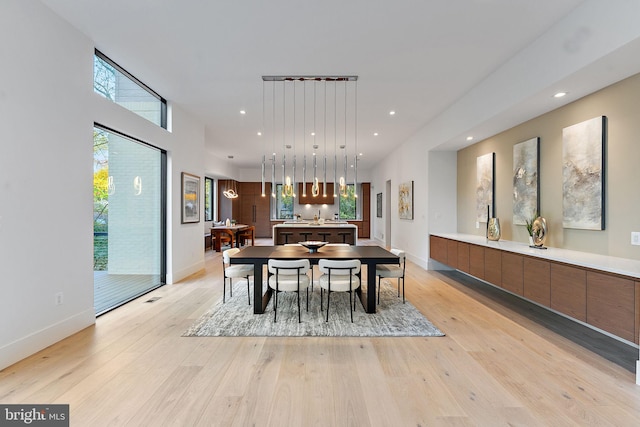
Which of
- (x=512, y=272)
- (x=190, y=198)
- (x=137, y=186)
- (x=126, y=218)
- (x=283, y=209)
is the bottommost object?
(x=512, y=272)

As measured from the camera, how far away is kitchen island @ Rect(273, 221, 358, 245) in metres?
7.74

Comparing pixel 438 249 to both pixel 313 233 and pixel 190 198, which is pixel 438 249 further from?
pixel 190 198

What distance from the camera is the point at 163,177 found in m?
5.26

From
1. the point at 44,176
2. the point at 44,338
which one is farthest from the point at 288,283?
the point at 44,176

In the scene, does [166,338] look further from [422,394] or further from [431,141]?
[431,141]

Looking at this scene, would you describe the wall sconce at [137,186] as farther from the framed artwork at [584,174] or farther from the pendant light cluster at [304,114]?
the framed artwork at [584,174]

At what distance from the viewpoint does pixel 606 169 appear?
10.4 ft

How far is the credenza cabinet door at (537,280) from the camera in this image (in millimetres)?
3191

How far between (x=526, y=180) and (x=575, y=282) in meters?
1.96

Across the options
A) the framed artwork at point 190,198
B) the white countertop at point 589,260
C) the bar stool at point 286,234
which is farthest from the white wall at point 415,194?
the framed artwork at point 190,198

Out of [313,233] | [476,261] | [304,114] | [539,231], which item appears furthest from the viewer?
[313,233]

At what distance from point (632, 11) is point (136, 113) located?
5293 mm

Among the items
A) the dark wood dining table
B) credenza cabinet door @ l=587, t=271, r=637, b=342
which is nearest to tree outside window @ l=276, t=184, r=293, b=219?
the dark wood dining table

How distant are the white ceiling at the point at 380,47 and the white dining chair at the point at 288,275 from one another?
2411 mm
